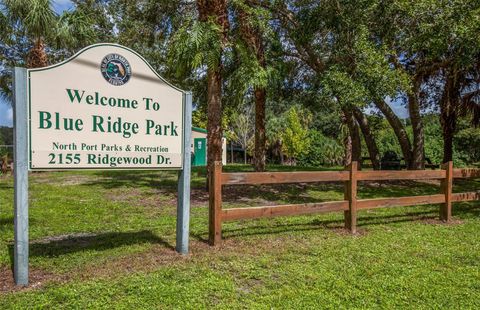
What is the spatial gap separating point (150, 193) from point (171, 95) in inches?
238

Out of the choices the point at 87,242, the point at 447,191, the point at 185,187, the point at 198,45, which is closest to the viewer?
the point at 185,187

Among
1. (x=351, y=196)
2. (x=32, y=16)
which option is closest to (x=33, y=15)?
(x=32, y=16)

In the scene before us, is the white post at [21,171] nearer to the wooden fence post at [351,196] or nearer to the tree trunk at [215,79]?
the wooden fence post at [351,196]

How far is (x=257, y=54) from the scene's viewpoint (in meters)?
10.7

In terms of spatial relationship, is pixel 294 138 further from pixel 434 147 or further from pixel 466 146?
pixel 466 146

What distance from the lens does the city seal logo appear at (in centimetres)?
425

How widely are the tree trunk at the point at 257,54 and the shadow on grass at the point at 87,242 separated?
531cm

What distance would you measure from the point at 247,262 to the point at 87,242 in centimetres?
235

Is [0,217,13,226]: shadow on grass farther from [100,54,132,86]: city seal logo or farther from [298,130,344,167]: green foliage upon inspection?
[298,130,344,167]: green foliage

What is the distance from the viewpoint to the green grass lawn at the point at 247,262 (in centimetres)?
362

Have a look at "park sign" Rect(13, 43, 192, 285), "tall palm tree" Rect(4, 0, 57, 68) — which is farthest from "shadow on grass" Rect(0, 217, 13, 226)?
"tall palm tree" Rect(4, 0, 57, 68)

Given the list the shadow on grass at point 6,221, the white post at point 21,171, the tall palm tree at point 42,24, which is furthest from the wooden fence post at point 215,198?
the tall palm tree at point 42,24

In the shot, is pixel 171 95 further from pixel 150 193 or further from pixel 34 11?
pixel 34 11

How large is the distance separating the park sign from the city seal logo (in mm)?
10
